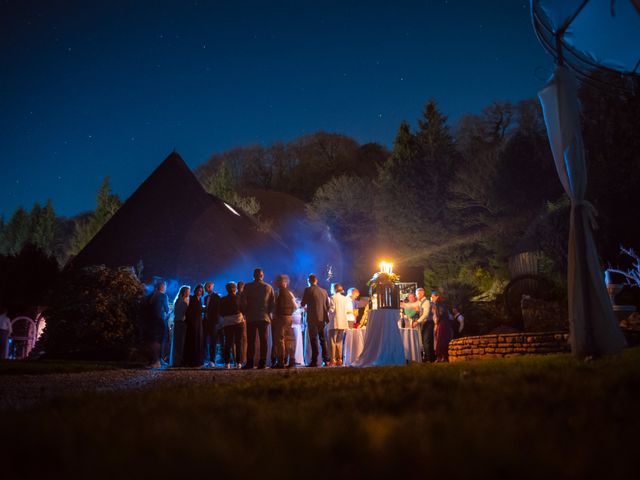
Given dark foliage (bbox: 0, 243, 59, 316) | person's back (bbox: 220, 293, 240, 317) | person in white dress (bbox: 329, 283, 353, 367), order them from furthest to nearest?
dark foliage (bbox: 0, 243, 59, 316), person in white dress (bbox: 329, 283, 353, 367), person's back (bbox: 220, 293, 240, 317)

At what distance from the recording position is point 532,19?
748 cm

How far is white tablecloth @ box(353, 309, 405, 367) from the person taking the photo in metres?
10.4

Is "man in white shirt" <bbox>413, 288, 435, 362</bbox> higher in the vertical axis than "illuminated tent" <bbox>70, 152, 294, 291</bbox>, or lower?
lower

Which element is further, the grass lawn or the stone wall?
the stone wall

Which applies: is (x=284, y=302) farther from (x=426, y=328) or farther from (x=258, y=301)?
(x=426, y=328)

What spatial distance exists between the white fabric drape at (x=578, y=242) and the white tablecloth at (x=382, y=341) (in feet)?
16.2

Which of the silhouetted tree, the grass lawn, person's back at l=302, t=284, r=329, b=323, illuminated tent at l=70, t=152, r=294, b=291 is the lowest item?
the grass lawn

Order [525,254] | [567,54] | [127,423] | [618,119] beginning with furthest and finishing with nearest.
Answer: [525,254], [618,119], [567,54], [127,423]

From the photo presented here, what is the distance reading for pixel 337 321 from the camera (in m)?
11.8

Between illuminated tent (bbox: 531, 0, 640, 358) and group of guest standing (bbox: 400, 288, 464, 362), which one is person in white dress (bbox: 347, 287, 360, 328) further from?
illuminated tent (bbox: 531, 0, 640, 358)

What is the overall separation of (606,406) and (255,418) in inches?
68.7

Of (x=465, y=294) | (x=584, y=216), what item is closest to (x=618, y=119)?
(x=465, y=294)

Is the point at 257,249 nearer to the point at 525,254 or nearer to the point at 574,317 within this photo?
the point at 525,254

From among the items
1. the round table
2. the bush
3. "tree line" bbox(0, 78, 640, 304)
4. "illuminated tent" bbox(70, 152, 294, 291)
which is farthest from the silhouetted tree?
the round table
